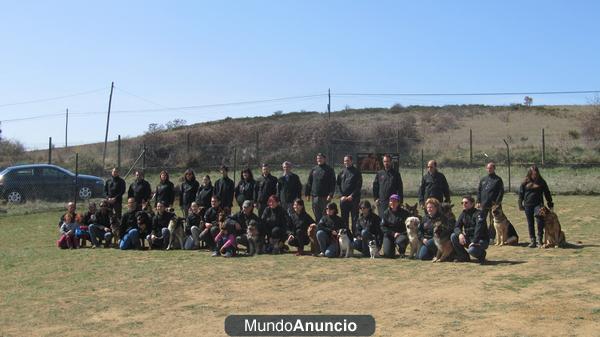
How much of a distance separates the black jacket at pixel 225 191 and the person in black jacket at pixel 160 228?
3.34 feet

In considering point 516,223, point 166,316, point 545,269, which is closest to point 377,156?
point 516,223

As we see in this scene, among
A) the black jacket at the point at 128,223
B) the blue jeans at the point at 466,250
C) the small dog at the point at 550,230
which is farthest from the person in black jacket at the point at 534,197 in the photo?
the black jacket at the point at 128,223

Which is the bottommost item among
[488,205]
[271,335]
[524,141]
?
[271,335]

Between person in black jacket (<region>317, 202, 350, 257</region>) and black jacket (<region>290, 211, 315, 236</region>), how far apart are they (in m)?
0.39

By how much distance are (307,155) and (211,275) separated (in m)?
30.2

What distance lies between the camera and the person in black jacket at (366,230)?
37.3 ft

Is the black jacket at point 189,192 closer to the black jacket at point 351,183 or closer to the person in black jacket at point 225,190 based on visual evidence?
the person in black jacket at point 225,190

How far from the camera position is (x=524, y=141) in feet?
152

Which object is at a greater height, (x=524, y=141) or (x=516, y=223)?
(x=524, y=141)

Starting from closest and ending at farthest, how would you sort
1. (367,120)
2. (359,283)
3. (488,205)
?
(359,283) < (488,205) < (367,120)

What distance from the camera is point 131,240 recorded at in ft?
42.8

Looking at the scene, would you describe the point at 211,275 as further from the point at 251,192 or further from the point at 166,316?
the point at 251,192

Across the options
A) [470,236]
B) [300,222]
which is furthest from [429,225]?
[300,222]

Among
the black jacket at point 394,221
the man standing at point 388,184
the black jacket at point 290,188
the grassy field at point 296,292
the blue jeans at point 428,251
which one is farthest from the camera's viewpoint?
the black jacket at point 290,188
